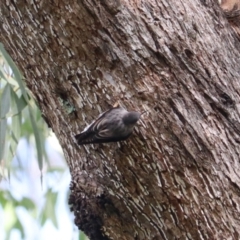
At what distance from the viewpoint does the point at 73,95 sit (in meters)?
1.24

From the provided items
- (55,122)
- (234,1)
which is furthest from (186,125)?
(234,1)

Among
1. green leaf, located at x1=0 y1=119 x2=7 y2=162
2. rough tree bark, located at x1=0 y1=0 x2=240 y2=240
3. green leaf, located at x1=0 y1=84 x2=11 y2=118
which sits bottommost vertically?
rough tree bark, located at x1=0 y1=0 x2=240 y2=240

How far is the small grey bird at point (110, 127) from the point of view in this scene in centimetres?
113

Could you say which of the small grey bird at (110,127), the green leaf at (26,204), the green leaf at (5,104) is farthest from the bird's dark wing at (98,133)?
the green leaf at (26,204)

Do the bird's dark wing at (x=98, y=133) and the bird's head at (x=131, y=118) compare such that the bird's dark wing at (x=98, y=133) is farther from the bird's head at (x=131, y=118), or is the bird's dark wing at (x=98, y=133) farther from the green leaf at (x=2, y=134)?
the green leaf at (x=2, y=134)

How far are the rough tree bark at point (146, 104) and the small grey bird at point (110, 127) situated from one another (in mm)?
30

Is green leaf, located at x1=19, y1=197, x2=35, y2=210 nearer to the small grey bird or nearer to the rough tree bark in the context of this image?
the rough tree bark

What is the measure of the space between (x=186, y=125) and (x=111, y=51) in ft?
0.69

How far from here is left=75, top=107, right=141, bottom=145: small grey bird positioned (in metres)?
1.13

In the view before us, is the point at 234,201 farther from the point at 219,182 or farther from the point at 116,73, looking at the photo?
the point at 116,73

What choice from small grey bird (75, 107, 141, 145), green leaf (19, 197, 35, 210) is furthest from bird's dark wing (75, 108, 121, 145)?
green leaf (19, 197, 35, 210)

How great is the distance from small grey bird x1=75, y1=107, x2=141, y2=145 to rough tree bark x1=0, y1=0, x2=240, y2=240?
0.03 m

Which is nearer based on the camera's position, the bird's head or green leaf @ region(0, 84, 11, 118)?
the bird's head

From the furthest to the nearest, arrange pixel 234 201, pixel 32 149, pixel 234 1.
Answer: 1. pixel 32 149
2. pixel 234 1
3. pixel 234 201
